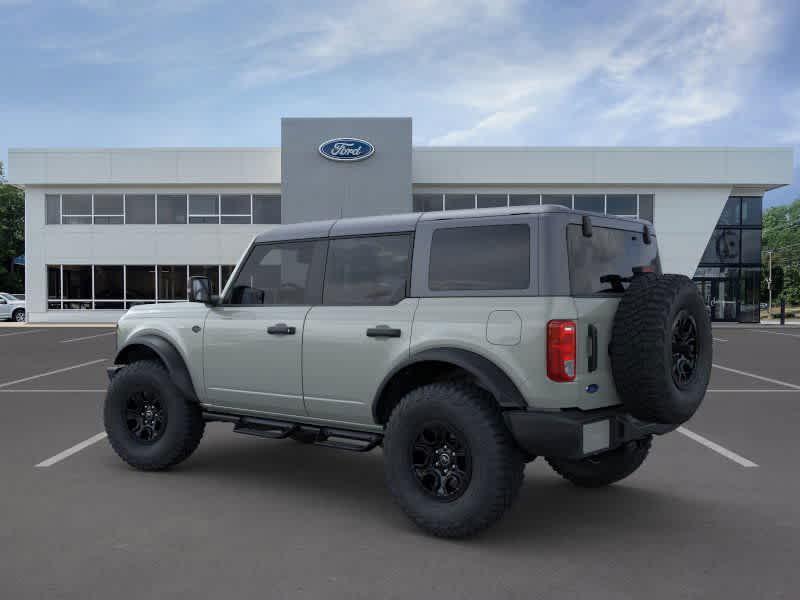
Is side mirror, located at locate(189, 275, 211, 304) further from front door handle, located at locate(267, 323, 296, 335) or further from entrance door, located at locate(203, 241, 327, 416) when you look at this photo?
front door handle, located at locate(267, 323, 296, 335)

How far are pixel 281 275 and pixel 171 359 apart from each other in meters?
1.21

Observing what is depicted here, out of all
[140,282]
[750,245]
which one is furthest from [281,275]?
[750,245]

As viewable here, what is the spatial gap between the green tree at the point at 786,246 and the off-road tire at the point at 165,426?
74.6m

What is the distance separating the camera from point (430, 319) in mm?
4320

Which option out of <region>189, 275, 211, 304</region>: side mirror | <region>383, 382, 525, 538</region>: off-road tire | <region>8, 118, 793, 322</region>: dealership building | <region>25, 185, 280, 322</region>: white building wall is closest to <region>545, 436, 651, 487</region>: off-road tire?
<region>383, 382, 525, 538</region>: off-road tire

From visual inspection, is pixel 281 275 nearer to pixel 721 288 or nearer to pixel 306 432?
pixel 306 432

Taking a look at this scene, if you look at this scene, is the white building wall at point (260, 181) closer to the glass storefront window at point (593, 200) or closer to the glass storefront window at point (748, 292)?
the glass storefront window at point (593, 200)

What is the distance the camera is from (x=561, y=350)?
12.6ft

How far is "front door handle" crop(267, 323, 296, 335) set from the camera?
4953 millimetres

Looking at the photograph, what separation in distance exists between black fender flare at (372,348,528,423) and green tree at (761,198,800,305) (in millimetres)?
74888

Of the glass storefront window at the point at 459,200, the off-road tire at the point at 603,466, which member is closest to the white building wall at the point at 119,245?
the glass storefront window at the point at 459,200

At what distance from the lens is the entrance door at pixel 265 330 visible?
16.4 feet

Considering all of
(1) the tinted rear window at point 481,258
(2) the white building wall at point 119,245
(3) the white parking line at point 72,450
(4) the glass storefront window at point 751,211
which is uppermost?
(4) the glass storefront window at point 751,211

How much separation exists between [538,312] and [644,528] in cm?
160
